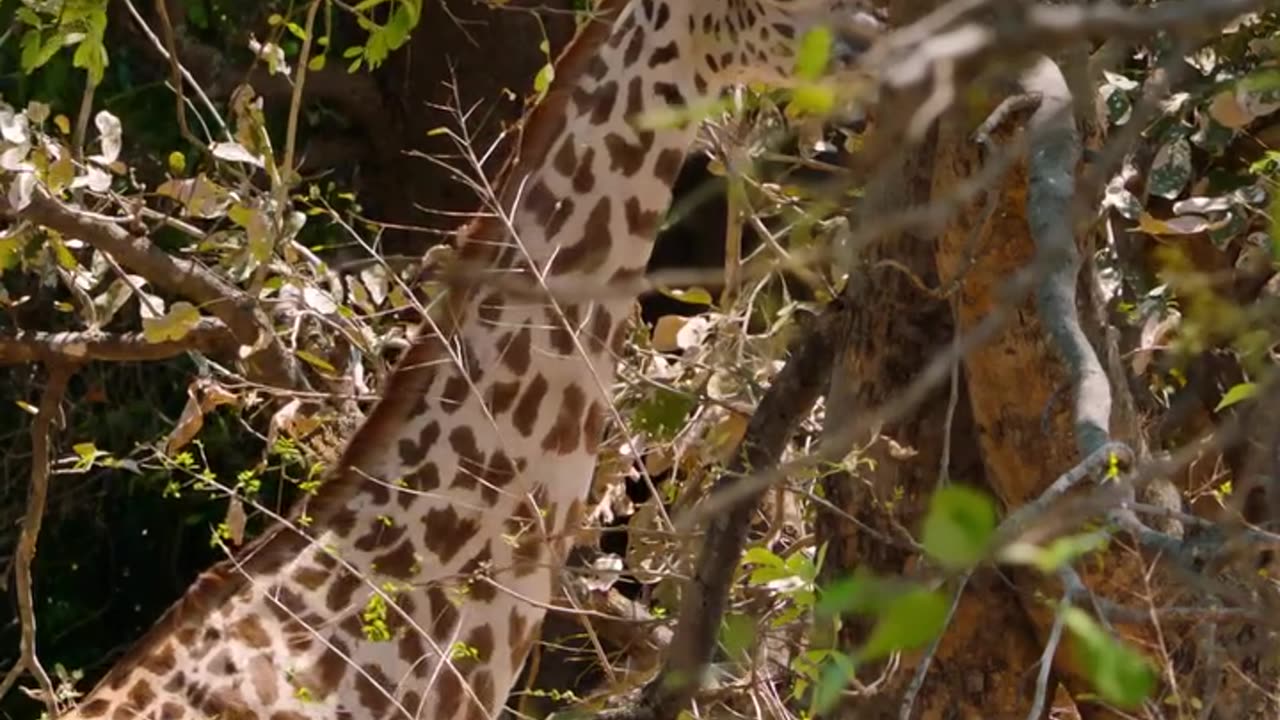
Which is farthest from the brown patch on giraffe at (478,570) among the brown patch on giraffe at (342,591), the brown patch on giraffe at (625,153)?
the brown patch on giraffe at (625,153)

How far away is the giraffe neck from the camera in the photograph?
2518 mm

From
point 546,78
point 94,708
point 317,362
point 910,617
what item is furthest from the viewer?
point 317,362

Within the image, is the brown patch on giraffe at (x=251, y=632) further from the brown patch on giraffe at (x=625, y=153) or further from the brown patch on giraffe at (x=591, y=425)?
the brown patch on giraffe at (x=625, y=153)

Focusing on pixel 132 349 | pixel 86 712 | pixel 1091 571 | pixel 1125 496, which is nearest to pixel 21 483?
pixel 132 349

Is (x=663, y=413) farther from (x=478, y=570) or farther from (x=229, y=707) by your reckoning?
(x=229, y=707)

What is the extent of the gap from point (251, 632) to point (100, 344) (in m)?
0.74

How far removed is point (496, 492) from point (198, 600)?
0.35m

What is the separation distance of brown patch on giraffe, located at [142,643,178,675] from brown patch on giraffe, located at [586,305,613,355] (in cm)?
57

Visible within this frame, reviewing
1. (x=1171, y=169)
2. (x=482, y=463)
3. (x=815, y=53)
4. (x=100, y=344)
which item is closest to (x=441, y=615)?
(x=482, y=463)

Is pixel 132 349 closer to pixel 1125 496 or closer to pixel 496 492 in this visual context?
pixel 496 492

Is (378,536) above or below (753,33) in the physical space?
below

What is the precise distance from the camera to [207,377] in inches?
122

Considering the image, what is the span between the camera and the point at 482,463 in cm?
259

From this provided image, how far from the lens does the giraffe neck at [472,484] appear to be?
252cm
